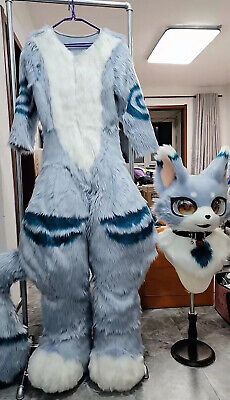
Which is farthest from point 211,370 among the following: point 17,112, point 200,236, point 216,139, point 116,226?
point 216,139

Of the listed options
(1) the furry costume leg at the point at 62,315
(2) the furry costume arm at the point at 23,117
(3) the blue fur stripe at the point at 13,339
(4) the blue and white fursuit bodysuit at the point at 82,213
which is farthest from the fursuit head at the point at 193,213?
(3) the blue fur stripe at the point at 13,339

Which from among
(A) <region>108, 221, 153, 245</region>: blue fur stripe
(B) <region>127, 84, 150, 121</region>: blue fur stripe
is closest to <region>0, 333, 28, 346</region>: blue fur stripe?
(A) <region>108, 221, 153, 245</region>: blue fur stripe

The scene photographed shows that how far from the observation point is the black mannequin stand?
4.38ft

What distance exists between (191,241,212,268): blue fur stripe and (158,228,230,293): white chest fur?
0.01 meters

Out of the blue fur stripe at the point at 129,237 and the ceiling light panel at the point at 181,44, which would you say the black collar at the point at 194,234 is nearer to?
the blue fur stripe at the point at 129,237

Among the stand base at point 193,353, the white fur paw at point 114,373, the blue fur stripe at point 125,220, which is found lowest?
the stand base at point 193,353

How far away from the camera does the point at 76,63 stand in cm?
115

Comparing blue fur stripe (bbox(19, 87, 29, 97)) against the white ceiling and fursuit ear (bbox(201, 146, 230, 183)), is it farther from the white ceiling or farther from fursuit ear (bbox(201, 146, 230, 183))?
the white ceiling

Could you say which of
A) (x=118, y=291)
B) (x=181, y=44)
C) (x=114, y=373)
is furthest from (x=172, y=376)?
(x=181, y=44)

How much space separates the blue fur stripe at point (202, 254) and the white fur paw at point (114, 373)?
422 millimetres

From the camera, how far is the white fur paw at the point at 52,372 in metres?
1.13

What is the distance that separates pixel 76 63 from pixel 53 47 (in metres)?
0.09

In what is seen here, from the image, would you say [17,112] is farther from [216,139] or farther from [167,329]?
[216,139]

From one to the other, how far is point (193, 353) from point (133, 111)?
97 cm
